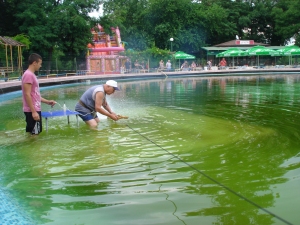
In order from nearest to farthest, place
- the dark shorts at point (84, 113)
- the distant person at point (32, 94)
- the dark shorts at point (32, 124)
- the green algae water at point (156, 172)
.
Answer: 1. the green algae water at point (156, 172)
2. the distant person at point (32, 94)
3. the dark shorts at point (32, 124)
4. the dark shorts at point (84, 113)

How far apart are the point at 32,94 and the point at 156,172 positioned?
9.46 ft

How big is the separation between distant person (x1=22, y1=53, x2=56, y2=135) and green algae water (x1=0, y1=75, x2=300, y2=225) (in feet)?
1.25

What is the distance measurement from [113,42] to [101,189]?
36.7 metres

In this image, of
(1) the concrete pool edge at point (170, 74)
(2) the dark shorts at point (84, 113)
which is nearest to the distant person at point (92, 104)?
(2) the dark shorts at point (84, 113)

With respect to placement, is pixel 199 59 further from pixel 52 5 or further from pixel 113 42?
pixel 52 5

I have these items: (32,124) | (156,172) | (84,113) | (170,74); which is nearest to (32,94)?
(32,124)

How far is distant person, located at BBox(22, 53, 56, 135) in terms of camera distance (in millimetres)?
6184

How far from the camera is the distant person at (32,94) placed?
20.3 feet

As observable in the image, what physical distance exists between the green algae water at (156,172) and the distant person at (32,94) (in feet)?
1.25

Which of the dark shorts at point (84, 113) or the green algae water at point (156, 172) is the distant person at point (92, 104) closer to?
the dark shorts at point (84, 113)

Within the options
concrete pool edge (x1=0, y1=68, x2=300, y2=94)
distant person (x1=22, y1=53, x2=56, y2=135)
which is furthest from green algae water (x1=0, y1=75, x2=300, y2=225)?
concrete pool edge (x1=0, y1=68, x2=300, y2=94)

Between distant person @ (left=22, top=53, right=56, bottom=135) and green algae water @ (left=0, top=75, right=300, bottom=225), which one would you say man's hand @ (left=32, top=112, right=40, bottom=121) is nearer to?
distant person @ (left=22, top=53, right=56, bottom=135)

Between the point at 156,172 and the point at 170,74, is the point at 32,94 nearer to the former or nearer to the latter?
the point at 156,172

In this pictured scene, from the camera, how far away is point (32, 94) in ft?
21.1
